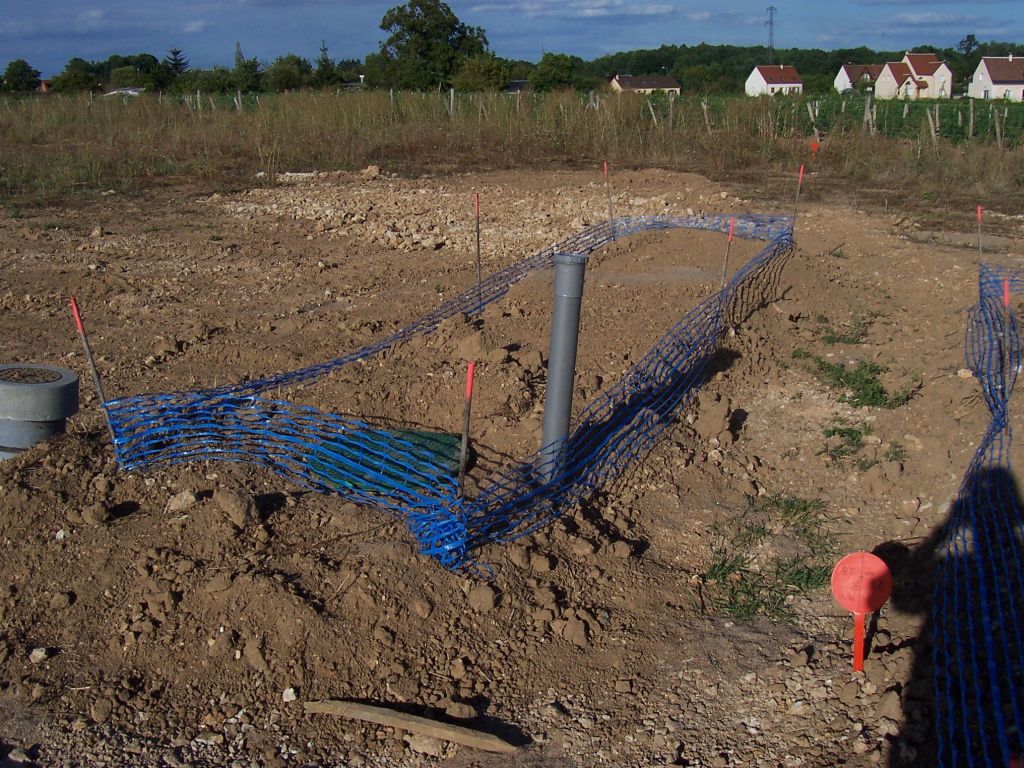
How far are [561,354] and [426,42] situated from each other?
43836 millimetres

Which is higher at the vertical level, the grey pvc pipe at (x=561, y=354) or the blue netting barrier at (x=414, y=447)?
the grey pvc pipe at (x=561, y=354)

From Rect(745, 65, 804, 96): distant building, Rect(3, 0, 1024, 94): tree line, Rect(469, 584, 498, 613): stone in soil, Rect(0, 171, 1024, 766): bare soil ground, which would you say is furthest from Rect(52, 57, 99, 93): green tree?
Rect(745, 65, 804, 96): distant building

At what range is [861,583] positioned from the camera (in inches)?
135

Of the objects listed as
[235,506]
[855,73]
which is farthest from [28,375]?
[855,73]

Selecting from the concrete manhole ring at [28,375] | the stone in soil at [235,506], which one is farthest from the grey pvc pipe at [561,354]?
the concrete manhole ring at [28,375]

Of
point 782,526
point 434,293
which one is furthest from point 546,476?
point 434,293

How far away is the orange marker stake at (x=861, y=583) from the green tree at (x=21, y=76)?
50.2 metres

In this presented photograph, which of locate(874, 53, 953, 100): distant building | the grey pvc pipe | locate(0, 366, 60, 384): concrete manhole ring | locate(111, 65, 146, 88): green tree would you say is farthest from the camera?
locate(874, 53, 953, 100): distant building

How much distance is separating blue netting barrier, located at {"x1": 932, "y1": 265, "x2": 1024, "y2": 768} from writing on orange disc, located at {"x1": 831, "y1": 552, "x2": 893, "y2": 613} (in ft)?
1.25

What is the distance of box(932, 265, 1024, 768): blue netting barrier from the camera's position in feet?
10.5

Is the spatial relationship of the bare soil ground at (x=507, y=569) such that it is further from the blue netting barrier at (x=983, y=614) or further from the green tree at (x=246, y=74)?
the green tree at (x=246, y=74)

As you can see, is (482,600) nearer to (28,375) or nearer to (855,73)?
(28,375)

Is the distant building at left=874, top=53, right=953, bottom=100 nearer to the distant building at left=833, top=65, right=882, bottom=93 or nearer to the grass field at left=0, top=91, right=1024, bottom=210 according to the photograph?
the distant building at left=833, top=65, right=882, bottom=93

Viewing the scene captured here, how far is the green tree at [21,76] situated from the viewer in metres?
45.7
